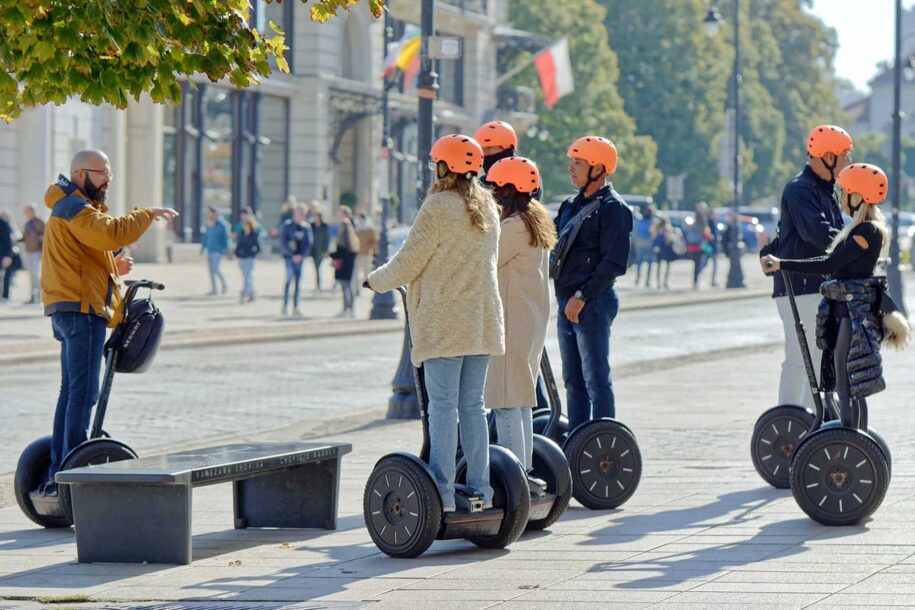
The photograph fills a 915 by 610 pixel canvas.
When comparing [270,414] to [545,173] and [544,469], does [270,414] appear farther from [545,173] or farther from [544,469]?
[545,173]

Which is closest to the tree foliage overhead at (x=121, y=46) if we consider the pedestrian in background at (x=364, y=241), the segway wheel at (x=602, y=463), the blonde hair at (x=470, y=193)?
the blonde hair at (x=470, y=193)

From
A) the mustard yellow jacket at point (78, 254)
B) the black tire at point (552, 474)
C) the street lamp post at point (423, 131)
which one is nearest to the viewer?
the black tire at point (552, 474)

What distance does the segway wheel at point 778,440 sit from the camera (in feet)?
30.5

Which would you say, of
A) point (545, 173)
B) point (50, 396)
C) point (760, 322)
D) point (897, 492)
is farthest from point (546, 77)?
point (897, 492)

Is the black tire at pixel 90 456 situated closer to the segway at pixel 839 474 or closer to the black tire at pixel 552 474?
the black tire at pixel 552 474

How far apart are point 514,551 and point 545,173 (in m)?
55.7

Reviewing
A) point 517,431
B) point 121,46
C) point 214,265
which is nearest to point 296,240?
point 214,265

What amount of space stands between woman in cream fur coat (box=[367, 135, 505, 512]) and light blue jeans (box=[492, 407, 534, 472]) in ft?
1.54

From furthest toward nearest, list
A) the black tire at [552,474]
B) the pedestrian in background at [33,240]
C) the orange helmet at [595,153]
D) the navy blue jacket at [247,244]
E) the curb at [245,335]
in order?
the navy blue jacket at [247,244] < the pedestrian in background at [33,240] < the curb at [245,335] < the orange helmet at [595,153] < the black tire at [552,474]

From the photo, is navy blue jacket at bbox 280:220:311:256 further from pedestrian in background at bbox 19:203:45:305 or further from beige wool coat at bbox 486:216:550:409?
beige wool coat at bbox 486:216:550:409

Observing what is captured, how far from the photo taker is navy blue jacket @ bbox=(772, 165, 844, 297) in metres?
9.24

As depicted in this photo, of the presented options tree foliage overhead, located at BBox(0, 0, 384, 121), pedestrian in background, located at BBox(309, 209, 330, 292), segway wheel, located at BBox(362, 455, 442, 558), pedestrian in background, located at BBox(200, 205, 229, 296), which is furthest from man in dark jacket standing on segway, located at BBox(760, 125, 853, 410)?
pedestrian in background, located at BBox(309, 209, 330, 292)

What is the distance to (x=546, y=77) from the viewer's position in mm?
49344

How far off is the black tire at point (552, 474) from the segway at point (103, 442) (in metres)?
1.83
